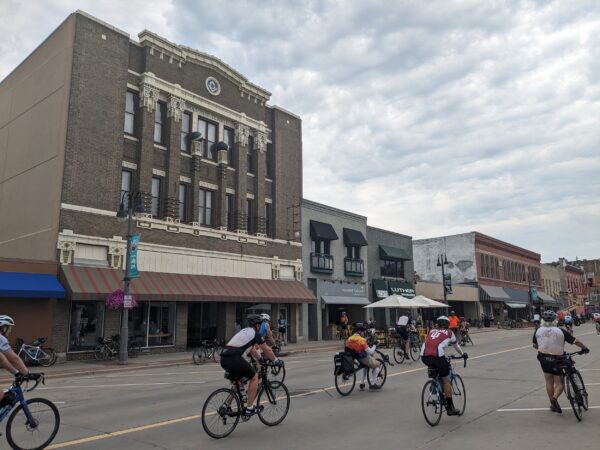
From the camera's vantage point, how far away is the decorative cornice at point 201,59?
87.1ft

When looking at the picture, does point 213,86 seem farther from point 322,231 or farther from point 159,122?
point 322,231

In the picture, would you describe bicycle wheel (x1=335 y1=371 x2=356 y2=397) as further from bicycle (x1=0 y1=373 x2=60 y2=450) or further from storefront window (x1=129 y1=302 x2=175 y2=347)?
storefront window (x1=129 y1=302 x2=175 y2=347)

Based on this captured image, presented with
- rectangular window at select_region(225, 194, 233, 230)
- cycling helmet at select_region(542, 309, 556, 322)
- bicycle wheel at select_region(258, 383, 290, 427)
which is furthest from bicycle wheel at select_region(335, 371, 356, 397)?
rectangular window at select_region(225, 194, 233, 230)

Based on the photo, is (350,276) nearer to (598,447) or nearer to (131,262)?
(131,262)

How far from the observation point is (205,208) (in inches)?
1128

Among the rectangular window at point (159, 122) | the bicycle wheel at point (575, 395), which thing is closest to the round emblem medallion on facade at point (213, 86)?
the rectangular window at point (159, 122)

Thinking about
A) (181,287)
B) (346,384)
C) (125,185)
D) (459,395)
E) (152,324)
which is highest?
(125,185)

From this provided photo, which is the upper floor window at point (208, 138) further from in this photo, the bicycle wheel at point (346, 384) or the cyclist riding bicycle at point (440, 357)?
the cyclist riding bicycle at point (440, 357)

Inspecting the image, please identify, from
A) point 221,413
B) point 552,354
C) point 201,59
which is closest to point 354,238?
point 201,59

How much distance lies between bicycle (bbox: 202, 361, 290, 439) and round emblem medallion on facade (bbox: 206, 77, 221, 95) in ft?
79.5

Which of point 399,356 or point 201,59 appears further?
point 201,59

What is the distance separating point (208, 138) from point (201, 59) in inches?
180

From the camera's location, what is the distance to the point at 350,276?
37.2 m

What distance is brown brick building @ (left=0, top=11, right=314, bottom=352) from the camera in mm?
22359
